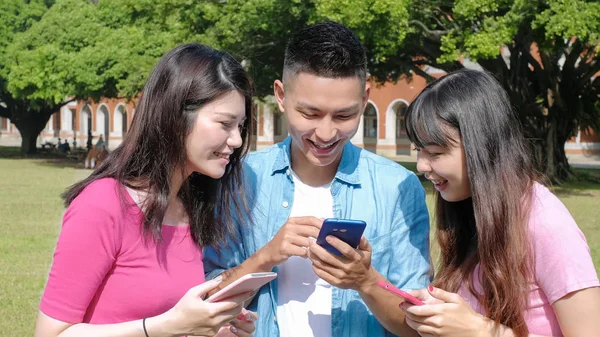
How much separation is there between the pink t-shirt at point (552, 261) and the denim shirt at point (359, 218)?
0.53 m

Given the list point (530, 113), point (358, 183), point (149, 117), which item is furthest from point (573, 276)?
point (530, 113)

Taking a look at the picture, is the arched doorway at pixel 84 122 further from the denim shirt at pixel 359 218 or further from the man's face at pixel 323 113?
the man's face at pixel 323 113

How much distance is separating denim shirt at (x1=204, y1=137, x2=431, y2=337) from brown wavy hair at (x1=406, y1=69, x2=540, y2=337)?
20 centimetres

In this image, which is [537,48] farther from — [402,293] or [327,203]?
[402,293]

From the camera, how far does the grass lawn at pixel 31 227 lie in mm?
7624

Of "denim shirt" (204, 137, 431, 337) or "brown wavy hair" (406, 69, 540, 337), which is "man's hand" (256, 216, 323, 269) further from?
"brown wavy hair" (406, 69, 540, 337)

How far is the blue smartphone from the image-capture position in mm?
2406

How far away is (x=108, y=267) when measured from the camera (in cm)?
244

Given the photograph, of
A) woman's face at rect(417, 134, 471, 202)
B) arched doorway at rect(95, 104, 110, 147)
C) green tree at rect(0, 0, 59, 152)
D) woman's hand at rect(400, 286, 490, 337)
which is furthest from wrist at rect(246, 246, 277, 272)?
arched doorway at rect(95, 104, 110, 147)

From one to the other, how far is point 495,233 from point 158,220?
3.84 ft

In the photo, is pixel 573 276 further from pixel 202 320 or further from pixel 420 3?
pixel 420 3

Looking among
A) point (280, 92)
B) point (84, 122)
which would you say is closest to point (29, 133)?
point (84, 122)

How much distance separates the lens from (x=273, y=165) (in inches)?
123

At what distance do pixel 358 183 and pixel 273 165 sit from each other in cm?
37
